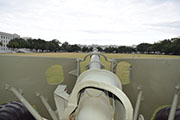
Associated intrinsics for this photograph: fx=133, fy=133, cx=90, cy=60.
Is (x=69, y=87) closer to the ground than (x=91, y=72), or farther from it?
closer to the ground

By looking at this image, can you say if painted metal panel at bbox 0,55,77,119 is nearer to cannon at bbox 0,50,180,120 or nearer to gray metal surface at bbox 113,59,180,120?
cannon at bbox 0,50,180,120

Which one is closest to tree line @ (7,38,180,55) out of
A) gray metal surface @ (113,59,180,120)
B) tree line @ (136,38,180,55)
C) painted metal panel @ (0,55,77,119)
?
tree line @ (136,38,180,55)

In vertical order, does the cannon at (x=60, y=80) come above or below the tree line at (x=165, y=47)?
below

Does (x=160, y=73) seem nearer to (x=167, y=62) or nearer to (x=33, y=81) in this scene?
(x=167, y=62)

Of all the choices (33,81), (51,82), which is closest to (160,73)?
(51,82)

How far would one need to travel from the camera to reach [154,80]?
7.86ft

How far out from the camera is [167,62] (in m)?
2.26

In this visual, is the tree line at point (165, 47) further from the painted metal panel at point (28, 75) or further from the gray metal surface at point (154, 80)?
the painted metal panel at point (28, 75)

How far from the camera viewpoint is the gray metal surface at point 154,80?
226cm

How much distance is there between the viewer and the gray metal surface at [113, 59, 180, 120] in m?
2.26

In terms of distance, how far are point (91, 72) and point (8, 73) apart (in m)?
1.63

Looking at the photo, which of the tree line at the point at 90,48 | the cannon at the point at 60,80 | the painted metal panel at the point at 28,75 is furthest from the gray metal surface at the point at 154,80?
the tree line at the point at 90,48

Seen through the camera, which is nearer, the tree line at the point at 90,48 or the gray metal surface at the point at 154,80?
the gray metal surface at the point at 154,80

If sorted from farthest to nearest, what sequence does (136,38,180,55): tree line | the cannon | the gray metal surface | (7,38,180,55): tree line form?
(7,38,180,55): tree line < (136,38,180,55): tree line < the gray metal surface < the cannon
